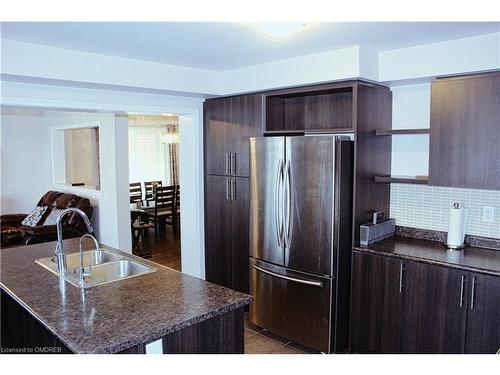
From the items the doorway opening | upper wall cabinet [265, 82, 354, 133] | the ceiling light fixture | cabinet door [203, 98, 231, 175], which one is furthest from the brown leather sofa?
the ceiling light fixture

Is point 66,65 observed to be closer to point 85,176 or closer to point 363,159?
point 363,159

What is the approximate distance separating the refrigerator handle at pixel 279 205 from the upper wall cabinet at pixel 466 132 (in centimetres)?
107

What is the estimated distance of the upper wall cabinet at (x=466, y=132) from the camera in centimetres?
275

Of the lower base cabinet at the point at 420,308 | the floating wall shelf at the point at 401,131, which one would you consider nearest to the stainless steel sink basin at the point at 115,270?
the lower base cabinet at the point at 420,308

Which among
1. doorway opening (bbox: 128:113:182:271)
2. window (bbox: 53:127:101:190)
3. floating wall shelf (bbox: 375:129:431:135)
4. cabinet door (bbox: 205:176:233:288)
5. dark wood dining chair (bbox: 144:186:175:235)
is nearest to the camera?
floating wall shelf (bbox: 375:129:431:135)

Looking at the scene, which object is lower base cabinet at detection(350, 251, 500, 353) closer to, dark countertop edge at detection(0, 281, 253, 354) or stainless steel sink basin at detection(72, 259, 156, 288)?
dark countertop edge at detection(0, 281, 253, 354)

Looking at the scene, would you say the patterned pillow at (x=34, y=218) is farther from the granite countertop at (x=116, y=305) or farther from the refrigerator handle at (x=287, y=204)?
the refrigerator handle at (x=287, y=204)

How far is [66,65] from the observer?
9.93 ft

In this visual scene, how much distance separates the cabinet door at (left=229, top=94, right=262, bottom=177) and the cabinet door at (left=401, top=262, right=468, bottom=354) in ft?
5.53

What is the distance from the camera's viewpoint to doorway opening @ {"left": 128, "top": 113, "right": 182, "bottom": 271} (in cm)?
722

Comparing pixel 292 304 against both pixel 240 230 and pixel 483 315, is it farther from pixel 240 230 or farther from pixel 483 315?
pixel 483 315

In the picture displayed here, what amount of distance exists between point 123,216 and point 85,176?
6.62ft

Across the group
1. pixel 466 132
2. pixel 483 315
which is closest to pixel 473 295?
pixel 483 315

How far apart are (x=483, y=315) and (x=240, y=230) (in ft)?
6.77
